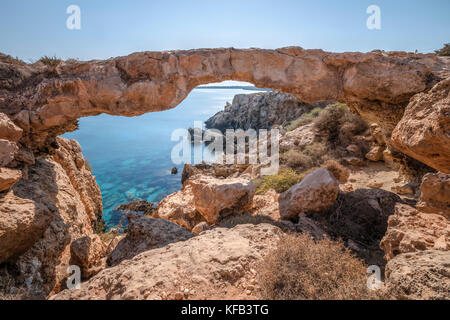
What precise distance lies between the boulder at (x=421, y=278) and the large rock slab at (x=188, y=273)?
1335 millimetres

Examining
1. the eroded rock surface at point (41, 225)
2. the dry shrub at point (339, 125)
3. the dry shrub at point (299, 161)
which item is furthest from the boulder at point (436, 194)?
the dry shrub at point (339, 125)

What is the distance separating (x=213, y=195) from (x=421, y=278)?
170 inches

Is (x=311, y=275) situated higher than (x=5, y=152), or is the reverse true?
(x=5, y=152)

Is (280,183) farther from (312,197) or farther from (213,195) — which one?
(213,195)

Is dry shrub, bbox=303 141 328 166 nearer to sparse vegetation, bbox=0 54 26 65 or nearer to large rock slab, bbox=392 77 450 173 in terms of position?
large rock slab, bbox=392 77 450 173

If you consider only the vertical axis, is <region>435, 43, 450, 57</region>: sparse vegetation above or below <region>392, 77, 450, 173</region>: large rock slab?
above

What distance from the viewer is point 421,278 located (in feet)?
5.92

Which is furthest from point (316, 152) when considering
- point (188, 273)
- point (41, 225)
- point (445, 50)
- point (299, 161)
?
point (41, 225)

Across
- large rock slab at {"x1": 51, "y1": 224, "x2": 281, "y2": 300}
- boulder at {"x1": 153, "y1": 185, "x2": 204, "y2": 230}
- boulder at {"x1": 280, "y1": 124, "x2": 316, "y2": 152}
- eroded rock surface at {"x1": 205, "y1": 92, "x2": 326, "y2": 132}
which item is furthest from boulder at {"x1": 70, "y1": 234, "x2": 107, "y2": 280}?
eroded rock surface at {"x1": 205, "y1": 92, "x2": 326, "y2": 132}

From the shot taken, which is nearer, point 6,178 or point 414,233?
point 414,233

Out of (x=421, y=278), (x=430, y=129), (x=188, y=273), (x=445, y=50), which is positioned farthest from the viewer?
(x=445, y=50)

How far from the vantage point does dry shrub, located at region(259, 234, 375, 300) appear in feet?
6.60

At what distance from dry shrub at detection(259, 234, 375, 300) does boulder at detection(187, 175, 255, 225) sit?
2864mm

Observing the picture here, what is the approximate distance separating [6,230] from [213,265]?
3062 mm
